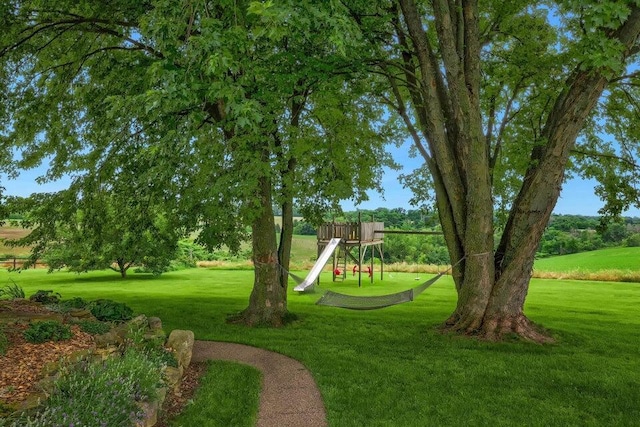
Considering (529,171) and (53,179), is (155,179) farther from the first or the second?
(529,171)

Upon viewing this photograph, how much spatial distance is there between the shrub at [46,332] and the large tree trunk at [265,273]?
18.5 ft

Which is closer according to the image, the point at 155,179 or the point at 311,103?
the point at 155,179

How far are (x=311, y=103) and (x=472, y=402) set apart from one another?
Answer: 10360 millimetres

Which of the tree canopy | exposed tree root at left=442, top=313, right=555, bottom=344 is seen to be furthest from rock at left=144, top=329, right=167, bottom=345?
exposed tree root at left=442, top=313, right=555, bottom=344

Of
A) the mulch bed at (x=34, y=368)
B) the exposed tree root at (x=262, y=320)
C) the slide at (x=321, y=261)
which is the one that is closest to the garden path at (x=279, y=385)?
the mulch bed at (x=34, y=368)

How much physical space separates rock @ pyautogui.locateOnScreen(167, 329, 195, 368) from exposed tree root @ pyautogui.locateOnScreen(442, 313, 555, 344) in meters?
5.74

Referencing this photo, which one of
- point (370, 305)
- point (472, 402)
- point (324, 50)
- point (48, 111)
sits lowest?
point (472, 402)

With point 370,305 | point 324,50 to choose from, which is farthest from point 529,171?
point 324,50

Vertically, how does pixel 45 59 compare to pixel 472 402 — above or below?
above

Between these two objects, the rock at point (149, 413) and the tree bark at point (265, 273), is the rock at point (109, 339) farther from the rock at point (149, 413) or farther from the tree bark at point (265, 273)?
the tree bark at point (265, 273)

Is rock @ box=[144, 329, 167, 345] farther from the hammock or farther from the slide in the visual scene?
the slide

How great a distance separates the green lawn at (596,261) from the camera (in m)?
35.1

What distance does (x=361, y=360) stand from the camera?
364 inches

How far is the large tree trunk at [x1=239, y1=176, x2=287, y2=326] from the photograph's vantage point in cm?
1272
